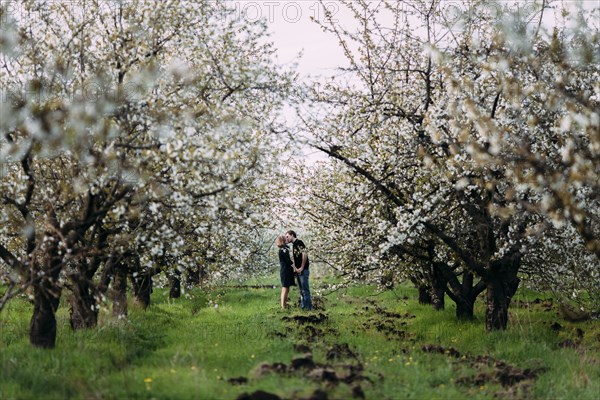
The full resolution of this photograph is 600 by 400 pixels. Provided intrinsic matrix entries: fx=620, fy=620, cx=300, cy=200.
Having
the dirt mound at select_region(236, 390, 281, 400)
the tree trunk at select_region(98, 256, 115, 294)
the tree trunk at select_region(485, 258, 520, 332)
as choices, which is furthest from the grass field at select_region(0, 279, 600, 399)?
the tree trunk at select_region(98, 256, 115, 294)

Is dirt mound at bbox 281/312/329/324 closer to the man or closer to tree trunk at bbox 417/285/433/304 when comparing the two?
the man

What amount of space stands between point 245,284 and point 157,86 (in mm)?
23932

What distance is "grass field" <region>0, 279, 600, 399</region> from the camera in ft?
29.1

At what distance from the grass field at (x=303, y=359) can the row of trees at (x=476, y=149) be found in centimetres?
151

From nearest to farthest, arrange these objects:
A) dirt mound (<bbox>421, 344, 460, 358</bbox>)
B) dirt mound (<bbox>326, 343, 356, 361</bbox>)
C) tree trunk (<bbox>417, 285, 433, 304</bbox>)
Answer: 1. dirt mound (<bbox>326, 343, 356, 361</bbox>)
2. dirt mound (<bbox>421, 344, 460, 358</bbox>)
3. tree trunk (<bbox>417, 285, 433, 304</bbox>)

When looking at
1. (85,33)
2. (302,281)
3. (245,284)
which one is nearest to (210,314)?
(302,281)

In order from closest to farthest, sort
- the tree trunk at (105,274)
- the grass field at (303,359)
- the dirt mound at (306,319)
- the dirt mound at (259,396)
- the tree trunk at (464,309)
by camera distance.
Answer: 1. the dirt mound at (259,396)
2. the grass field at (303,359)
3. the tree trunk at (105,274)
4. the dirt mound at (306,319)
5. the tree trunk at (464,309)

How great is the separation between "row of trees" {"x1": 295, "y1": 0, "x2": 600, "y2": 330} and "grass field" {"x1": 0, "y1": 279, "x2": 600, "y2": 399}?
1508 millimetres

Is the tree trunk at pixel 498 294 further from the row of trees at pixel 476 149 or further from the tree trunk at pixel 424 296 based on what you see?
the tree trunk at pixel 424 296

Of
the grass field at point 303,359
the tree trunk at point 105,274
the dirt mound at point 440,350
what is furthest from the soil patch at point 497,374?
the tree trunk at point 105,274

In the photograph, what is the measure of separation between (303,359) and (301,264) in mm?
9498

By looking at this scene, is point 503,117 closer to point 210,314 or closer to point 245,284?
point 210,314

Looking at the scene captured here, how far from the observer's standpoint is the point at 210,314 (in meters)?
18.8

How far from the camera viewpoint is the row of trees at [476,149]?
1073 cm
